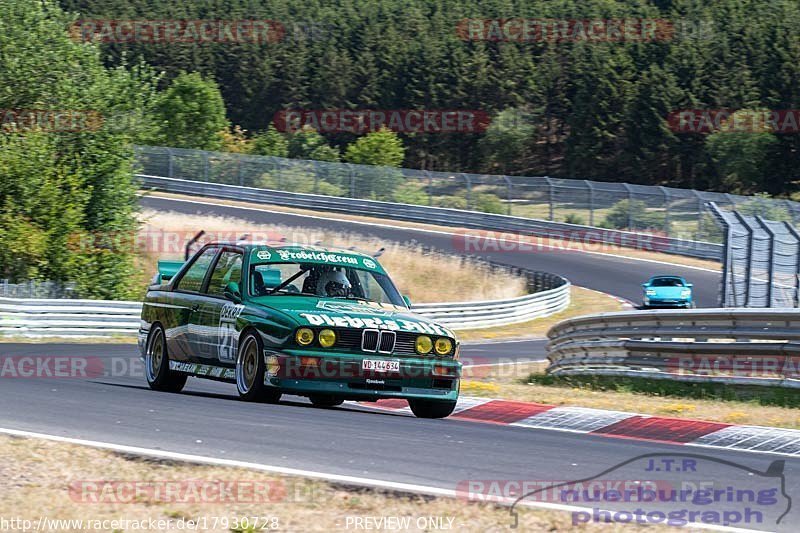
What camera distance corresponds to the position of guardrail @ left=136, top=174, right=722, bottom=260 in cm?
4425

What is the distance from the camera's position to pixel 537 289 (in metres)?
35.6

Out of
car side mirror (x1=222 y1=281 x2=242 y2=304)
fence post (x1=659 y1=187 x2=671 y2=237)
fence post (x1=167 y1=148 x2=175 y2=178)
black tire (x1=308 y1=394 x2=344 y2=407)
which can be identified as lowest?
black tire (x1=308 y1=394 x2=344 y2=407)

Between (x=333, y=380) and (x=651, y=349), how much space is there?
600 cm

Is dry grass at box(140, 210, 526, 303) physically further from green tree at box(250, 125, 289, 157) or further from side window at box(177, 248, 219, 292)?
green tree at box(250, 125, 289, 157)

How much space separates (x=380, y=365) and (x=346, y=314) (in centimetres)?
56

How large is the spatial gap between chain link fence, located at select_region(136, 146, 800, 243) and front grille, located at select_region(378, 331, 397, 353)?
87.8ft

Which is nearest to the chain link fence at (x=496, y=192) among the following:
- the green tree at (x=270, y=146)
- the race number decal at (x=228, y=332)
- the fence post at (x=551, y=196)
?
the fence post at (x=551, y=196)

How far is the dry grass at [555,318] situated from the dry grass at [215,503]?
72.2ft

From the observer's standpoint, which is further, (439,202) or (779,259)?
(439,202)

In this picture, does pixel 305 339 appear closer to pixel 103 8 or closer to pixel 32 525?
pixel 32 525

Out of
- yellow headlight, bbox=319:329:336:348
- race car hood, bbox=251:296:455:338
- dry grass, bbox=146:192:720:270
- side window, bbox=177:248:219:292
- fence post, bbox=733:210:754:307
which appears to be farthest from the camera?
dry grass, bbox=146:192:720:270

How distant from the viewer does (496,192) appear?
49750 mm

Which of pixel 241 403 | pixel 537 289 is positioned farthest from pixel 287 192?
pixel 241 403

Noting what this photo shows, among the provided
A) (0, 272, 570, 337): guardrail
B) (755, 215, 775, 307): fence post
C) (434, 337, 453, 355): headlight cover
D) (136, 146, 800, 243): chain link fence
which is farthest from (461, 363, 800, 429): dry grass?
(136, 146, 800, 243): chain link fence
